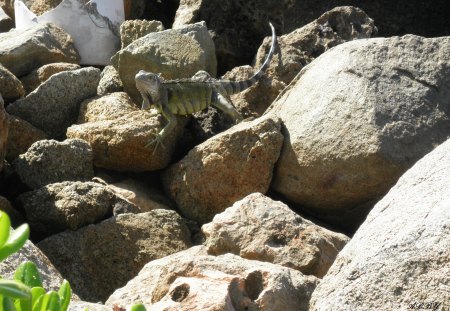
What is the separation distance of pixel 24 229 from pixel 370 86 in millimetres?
4258

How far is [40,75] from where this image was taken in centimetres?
749

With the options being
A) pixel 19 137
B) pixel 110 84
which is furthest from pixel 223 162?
pixel 110 84

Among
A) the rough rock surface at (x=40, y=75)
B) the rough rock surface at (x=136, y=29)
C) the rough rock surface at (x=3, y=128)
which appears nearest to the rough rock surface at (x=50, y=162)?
the rough rock surface at (x=3, y=128)

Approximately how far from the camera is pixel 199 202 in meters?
6.09

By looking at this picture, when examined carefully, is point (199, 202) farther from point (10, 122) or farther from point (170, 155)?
point (10, 122)

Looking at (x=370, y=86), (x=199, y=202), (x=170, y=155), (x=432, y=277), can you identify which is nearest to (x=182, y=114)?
(x=170, y=155)

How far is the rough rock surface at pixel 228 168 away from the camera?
5.93 m

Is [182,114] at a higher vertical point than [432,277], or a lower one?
lower

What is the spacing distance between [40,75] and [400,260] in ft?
15.3

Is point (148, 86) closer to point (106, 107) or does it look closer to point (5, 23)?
point (106, 107)

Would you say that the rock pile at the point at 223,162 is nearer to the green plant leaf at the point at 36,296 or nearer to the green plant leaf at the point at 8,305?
the green plant leaf at the point at 36,296

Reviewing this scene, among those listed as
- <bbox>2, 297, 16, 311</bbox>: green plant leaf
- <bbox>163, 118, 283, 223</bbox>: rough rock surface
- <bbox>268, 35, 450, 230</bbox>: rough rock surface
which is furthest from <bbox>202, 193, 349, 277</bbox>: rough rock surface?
<bbox>2, 297, 16, 311</bbox>: green plant leaf

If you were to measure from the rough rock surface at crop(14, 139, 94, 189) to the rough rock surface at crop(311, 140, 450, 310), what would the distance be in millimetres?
2829

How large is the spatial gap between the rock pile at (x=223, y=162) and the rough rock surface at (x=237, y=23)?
0.10m
